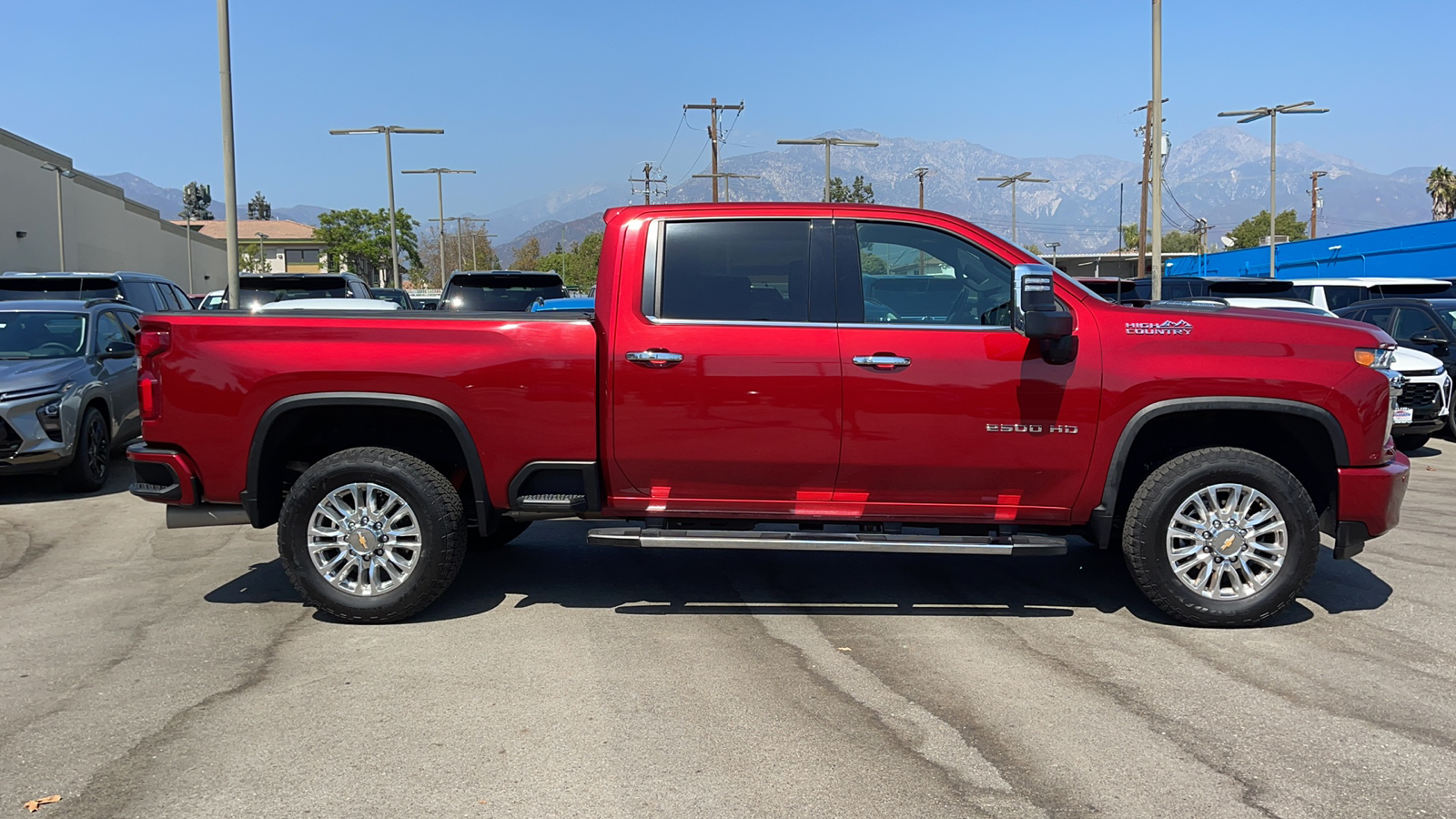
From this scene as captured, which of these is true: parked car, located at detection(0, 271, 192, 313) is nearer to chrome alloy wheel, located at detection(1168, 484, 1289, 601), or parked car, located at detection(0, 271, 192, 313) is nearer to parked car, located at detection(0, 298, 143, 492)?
parked car, located at detection(0, 298, 143, 492)

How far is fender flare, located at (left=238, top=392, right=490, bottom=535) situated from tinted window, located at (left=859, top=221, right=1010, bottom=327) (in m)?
2.09

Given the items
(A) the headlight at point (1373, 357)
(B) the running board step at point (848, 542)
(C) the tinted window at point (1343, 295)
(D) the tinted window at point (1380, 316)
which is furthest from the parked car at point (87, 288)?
(C) the tinted window at point (1343, 295)

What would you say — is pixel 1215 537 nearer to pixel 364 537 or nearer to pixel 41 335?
pixel 364 537

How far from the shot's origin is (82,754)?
3.97 metres

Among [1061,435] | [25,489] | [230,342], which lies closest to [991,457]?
[1061,435]

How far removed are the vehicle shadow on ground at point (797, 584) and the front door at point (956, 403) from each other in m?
0.76

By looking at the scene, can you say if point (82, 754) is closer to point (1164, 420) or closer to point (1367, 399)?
point (1164, 420)

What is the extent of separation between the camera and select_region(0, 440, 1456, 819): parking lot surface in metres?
3.68

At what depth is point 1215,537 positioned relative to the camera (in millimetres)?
5402

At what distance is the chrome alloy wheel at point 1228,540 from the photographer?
5.38 m

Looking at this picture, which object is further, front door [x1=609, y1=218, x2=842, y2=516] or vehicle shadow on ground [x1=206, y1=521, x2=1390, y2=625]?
vehicle shadow on ground [x1=206, y1=521, x2=1390, y2=625]

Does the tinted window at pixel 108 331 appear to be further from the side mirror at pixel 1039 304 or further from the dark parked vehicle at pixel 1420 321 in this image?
the dark parked vehicle at pixel 1420 321

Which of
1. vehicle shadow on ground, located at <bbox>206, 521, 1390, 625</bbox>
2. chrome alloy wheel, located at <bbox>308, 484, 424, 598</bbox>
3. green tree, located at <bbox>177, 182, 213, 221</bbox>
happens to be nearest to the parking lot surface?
vehicle shadow on ground, located at <bbox>206, 521, 1390, 625</bbox>

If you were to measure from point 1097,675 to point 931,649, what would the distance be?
2.48 ft
